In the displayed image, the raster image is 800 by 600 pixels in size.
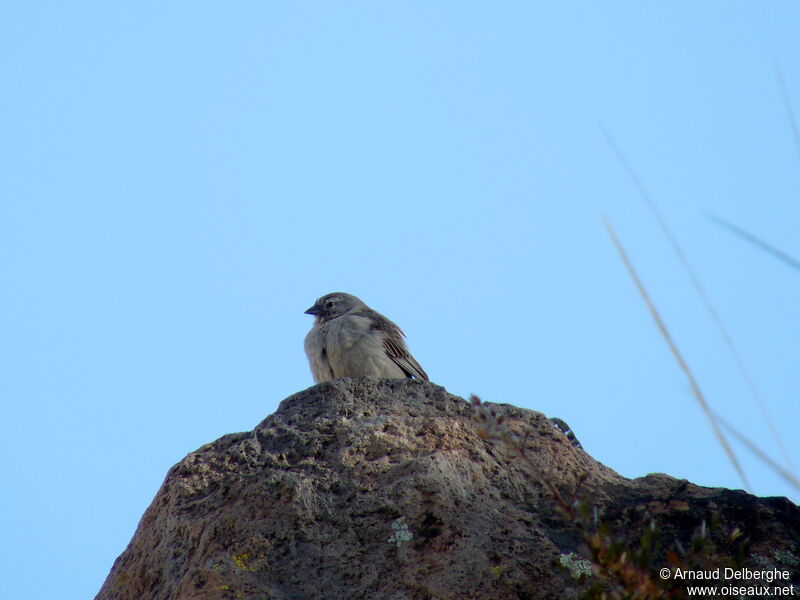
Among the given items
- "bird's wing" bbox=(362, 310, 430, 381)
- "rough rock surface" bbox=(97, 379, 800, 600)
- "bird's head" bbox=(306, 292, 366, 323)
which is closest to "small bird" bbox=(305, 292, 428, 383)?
"bird's wing" bbox=(362, 310, 430, 381)

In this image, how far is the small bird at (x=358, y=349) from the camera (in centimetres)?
868

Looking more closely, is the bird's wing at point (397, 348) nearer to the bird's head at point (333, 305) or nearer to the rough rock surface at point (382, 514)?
the bird's head at point (333, 305)

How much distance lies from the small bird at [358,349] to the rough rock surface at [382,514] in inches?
139

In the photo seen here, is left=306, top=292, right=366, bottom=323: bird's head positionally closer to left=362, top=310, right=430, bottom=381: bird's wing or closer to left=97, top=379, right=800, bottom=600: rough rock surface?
left=362, top=310, right=430, bottom=381: bird's wing

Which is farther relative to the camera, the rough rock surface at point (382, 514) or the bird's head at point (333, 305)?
the bird's head at point (333, 305)

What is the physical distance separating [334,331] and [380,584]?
4985mm

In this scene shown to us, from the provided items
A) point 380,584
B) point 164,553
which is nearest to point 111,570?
point 164,553

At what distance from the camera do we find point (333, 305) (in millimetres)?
9750

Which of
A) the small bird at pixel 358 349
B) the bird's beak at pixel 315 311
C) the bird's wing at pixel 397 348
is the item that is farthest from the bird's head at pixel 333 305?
the bird's wing at pixel 397 348

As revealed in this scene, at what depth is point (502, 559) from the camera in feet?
13.2

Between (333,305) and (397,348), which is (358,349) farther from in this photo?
(333,305)

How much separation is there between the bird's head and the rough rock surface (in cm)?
453

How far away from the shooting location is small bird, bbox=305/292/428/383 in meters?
8.68

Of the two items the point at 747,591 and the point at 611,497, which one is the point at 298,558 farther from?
the point at 747,591
